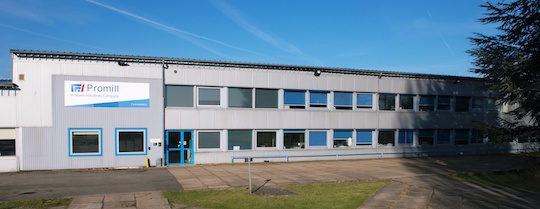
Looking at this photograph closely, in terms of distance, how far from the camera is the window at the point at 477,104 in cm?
2978

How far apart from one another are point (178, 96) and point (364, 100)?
12.5m

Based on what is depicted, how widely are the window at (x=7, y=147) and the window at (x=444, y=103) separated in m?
27.2

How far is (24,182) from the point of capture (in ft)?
48.8

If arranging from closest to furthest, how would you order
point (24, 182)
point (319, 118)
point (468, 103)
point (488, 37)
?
point (24, 182)
point (488, 37)
point (319, 118)
point (468, 103)

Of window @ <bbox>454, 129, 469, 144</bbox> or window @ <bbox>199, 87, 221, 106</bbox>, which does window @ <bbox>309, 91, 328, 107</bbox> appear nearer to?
window @ <bbox>199, 87, 221, 106</bbox>

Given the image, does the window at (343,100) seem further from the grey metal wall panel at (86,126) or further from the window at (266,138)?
the grey metal wall panel at (86,126)

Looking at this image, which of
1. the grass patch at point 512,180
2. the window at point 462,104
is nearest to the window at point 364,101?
the window at point 462,104

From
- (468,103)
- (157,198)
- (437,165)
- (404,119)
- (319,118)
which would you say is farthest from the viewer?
(468,103)

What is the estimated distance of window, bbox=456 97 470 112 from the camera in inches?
1148

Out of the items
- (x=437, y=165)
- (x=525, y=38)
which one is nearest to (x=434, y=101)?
(x=437, y=165)

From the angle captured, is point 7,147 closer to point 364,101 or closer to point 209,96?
point 209,96

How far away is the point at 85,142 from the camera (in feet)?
62.3

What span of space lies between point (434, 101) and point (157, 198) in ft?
75.6

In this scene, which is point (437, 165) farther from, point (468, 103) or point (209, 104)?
point (209, 104)
